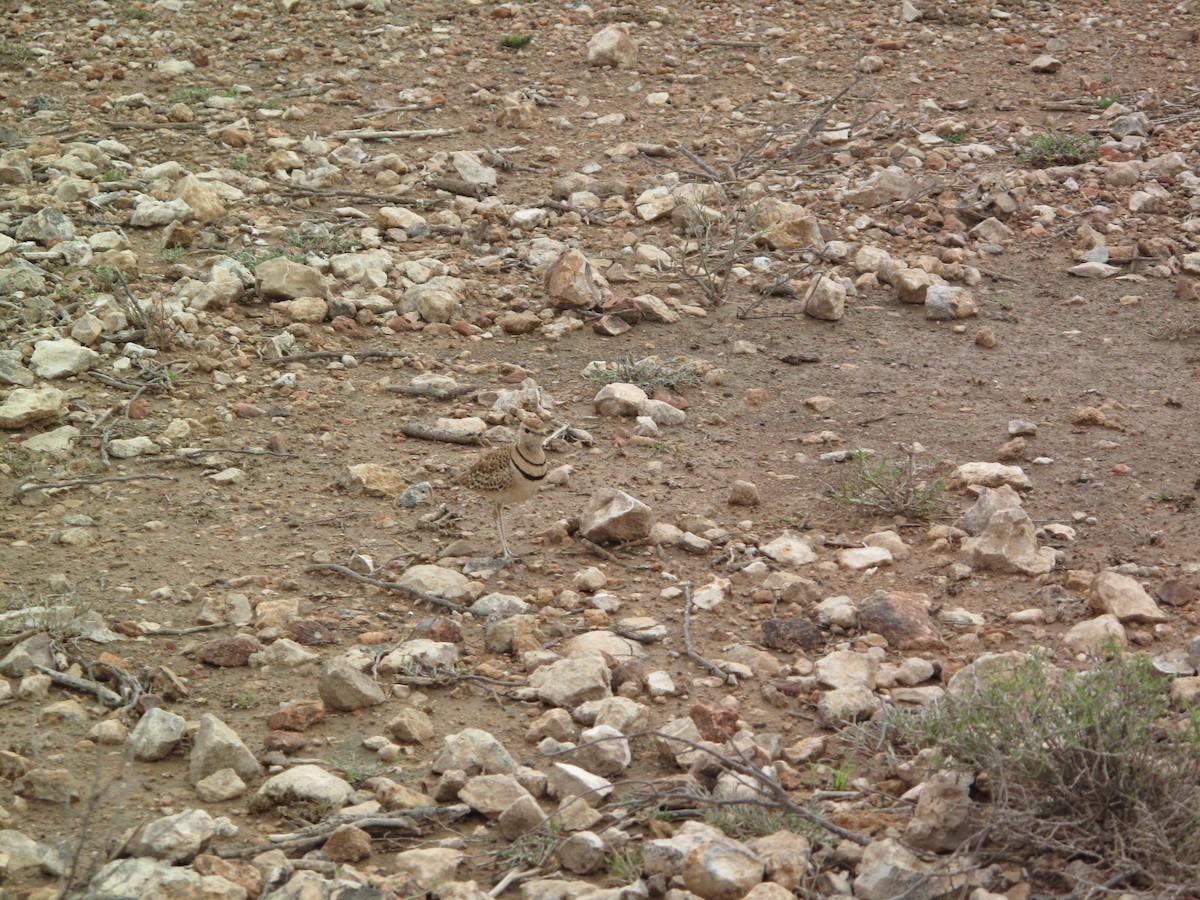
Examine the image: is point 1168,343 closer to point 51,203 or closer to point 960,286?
point 960,286

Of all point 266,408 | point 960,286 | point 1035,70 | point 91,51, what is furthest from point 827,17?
point 266,408

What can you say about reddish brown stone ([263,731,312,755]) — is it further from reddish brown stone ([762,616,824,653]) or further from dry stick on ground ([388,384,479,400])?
dry stick on ground ([388,384,479,400])

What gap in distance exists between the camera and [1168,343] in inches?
246

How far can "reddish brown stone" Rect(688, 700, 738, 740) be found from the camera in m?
3.61

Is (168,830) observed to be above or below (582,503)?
above

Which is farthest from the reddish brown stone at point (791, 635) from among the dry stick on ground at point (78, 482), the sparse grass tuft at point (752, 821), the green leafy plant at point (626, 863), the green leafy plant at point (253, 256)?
the green leafy plant at point (253, 256)

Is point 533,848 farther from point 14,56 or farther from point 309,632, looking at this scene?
point 14,56

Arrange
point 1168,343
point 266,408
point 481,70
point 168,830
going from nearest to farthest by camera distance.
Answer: point 168,830 < point 266,408 < point 1168,343 < point 481,70

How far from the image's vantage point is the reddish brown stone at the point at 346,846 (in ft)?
10.2

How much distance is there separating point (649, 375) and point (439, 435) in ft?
3.39

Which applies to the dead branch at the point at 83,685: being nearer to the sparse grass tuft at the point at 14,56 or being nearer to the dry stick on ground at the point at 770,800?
the dry stick on ground at the point at 770,800

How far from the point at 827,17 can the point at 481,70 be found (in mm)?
2820

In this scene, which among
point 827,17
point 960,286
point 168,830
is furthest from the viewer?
point 827,17

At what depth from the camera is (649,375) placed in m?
5.89
